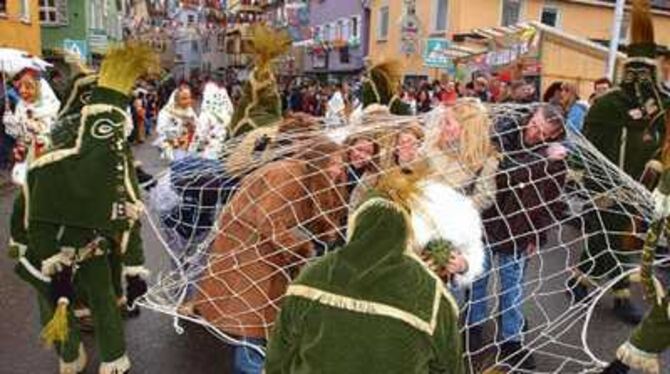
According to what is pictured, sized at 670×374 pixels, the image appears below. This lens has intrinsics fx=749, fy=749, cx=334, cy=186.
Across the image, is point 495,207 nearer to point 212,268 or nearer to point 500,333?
point 500,333

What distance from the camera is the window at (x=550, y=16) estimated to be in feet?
74.0

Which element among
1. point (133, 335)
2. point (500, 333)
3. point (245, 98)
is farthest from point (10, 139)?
point (500, 333)

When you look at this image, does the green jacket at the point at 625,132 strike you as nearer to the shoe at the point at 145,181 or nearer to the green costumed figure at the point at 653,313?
the green costumed figure at the point at 653,313

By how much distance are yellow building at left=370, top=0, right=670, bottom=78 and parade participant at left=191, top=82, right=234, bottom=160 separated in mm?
13786

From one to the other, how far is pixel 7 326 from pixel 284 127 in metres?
2.39

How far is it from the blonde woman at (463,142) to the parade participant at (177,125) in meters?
4.13

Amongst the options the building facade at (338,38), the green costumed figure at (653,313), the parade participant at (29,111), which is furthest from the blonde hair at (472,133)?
the building facade at (338,38)

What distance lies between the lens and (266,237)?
3400 mm

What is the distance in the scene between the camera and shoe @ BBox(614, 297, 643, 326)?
214 inches

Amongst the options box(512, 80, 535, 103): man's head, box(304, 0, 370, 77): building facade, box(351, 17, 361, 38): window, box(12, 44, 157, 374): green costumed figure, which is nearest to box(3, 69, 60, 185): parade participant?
box(512, 80, 535, 103): man's head

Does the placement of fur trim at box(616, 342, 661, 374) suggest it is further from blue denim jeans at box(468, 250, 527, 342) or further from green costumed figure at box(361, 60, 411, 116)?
green costumed figure at box(361, 60, 411, 116)

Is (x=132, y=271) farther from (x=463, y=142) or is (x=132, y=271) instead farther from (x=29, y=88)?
(x=29, y=88)

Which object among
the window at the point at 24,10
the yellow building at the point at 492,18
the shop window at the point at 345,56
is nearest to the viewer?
the window at the point at 24,10

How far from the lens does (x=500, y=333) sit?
457 centimetres
